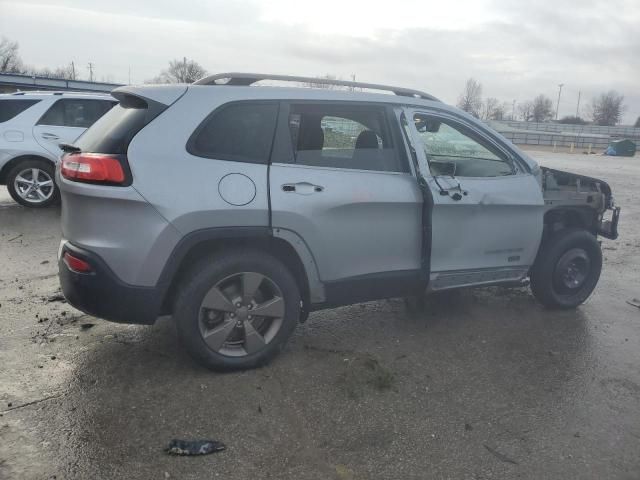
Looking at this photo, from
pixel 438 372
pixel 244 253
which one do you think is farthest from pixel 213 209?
pixel 438 372

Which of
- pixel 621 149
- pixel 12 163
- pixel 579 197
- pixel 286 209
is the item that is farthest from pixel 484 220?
pixel 621 149

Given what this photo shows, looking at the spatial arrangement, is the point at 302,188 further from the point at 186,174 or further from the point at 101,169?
the point at 101,169

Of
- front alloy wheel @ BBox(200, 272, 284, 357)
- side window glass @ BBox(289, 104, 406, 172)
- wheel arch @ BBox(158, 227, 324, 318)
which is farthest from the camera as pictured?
side window glass @ BBox(289, 104, 406, 172)

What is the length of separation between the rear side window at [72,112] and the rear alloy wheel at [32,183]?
0.70 meters

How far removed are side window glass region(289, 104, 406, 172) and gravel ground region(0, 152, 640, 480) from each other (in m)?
1.34

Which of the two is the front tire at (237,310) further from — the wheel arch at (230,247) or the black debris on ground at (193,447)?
the black debris on ground at (193,447)

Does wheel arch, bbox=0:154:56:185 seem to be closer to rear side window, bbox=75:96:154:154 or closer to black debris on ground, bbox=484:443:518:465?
rear side window, bbox=75:96:154:154

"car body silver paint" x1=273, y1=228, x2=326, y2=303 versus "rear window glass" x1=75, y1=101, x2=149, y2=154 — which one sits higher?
"rear window glass" x1=75, y1=101, x2=149, y2=154

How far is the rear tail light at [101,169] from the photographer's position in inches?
119

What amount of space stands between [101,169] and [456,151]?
8.62ft

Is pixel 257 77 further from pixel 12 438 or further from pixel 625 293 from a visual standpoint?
pixel 625 293

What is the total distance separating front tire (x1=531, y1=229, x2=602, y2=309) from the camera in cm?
479

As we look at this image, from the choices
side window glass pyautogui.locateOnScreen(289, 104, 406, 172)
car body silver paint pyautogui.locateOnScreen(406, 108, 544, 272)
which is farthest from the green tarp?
side window glass pyautogui.locateOnScreen(289, 104, 406, 172)

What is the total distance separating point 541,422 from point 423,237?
145cm
